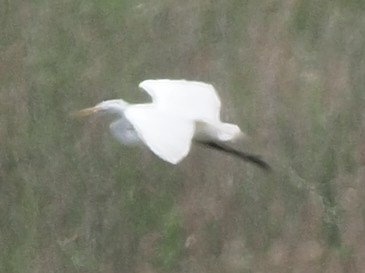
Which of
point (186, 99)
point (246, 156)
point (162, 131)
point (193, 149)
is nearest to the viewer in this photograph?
point (162, 131)

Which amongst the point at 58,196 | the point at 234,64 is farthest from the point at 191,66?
the point at 58,196

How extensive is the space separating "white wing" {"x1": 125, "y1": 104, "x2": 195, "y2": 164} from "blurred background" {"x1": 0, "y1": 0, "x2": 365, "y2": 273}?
1.65 feet

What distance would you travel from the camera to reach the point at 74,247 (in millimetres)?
1734

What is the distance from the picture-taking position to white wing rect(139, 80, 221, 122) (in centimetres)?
131

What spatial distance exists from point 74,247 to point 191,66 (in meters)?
0.39

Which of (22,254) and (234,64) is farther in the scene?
(234,64)

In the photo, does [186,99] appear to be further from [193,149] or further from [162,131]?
[193,149]

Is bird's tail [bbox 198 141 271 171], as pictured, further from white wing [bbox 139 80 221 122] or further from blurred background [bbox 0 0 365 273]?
white wing [bbox 139 80 221 122]

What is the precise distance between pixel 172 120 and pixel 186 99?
0.11 metres

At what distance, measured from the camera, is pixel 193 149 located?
1807 millimetres

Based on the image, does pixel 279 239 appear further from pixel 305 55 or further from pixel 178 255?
pixel 305 55

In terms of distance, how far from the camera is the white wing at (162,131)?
117cm

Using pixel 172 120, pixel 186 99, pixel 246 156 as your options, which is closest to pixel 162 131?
pixel 172 120

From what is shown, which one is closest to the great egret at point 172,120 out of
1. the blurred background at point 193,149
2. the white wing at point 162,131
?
the white wing at point 162,131
